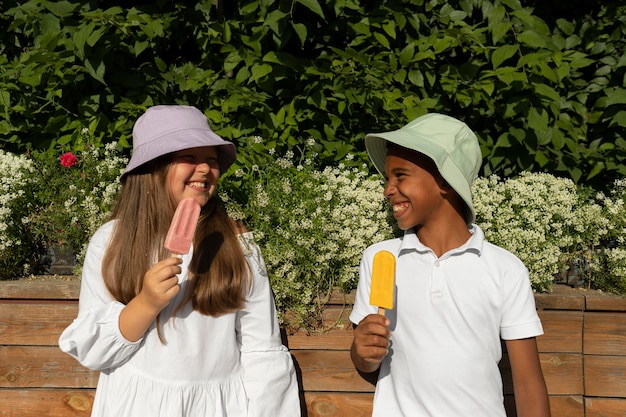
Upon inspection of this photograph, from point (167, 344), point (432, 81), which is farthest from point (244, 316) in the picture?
point (432, 81)

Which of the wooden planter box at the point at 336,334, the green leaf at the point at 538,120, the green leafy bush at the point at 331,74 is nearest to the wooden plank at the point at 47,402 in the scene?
the wooden planter box at the point at 336,334

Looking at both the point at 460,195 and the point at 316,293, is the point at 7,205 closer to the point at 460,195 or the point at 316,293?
the point at 316,293

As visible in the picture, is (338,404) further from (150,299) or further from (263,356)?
(150,299)

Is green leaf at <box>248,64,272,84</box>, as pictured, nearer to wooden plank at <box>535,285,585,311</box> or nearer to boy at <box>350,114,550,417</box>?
boy at <box>350,114,550,417</box>

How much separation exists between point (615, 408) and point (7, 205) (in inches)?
111

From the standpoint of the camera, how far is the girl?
7.75 ft

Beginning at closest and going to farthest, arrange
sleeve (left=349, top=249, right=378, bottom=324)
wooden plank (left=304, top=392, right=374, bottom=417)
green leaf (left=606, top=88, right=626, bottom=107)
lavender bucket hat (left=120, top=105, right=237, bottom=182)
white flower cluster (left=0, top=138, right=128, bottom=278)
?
lavender bucket hat (left=120, top=105, right=237, bottom=182) < sleeve (left=349, top=249, right=378, bottom=324) < wooden plank (left=304, top=392, right=374, bottom=417) < white flower cluster (left=0, top=138, right=128, bottom=278) < green leaf (left=606, top=88, right=626, bottom=107)

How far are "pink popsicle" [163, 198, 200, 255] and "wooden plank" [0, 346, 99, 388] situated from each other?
3.32ft

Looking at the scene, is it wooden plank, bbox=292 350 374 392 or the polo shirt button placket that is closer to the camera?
the polo shirt button placket

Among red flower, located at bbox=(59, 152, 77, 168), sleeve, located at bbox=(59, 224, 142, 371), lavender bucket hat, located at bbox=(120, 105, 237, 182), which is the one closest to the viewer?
sleeve, located at bbox=(59, 224, 142, 371)

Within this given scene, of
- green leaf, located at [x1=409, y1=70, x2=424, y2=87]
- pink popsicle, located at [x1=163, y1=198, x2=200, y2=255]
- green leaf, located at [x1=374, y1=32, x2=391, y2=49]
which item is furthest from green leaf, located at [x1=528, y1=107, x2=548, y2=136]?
pink popsicle, located at [x1=163, y1=198, x2=200, y2=255]

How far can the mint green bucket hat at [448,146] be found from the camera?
7.66 ft

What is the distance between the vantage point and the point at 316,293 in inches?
117

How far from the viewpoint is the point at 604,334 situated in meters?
2.96
